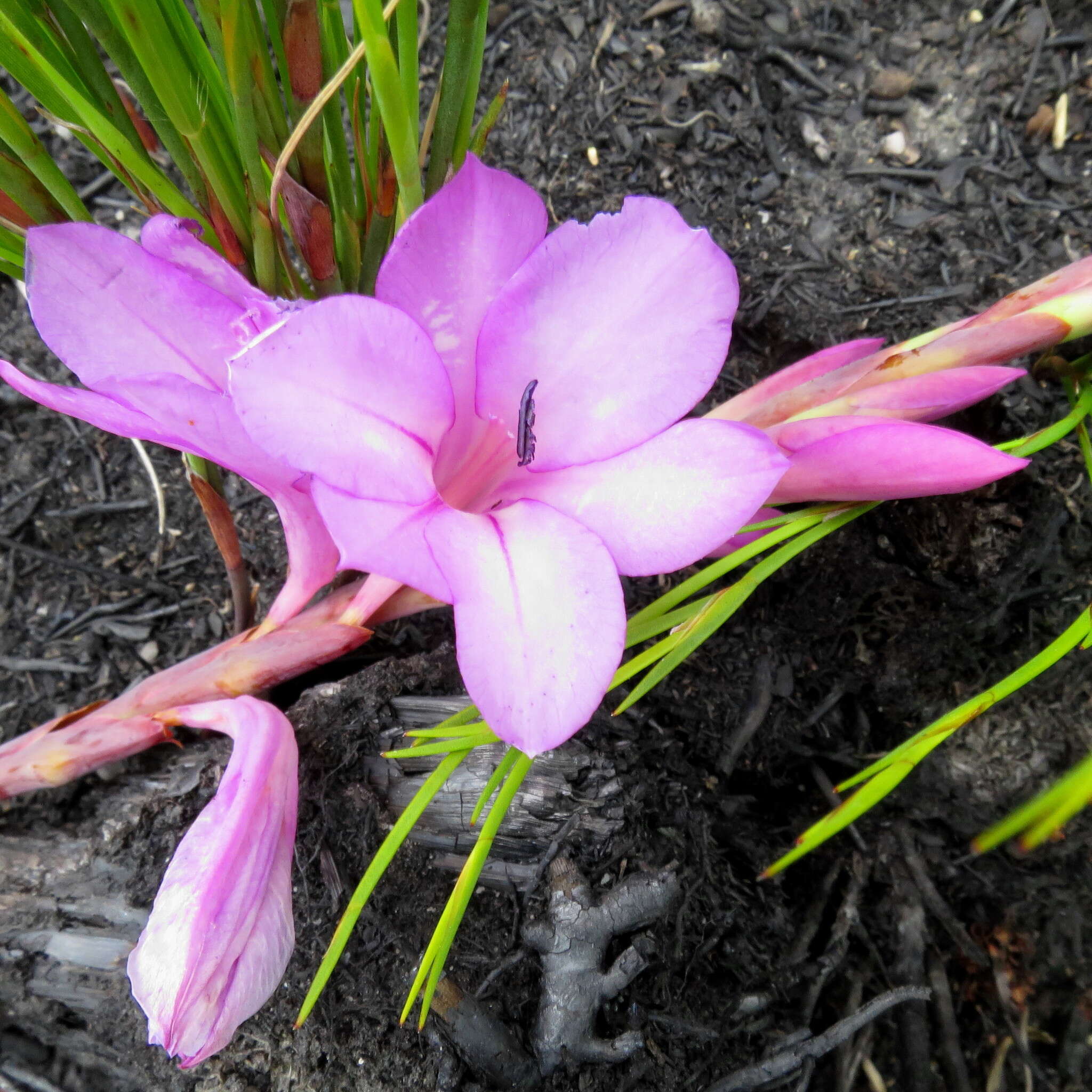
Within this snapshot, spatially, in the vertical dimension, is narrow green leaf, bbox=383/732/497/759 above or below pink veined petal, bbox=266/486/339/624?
below

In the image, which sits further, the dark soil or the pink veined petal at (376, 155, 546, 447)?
the dark soil

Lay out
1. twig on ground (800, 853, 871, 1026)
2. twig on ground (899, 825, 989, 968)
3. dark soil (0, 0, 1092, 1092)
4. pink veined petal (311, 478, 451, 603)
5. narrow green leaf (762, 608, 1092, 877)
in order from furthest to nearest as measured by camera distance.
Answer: twig on ground (899, 825, 989, 968) < twig on ground (800, 853, 871, 1026) < dark soil (0, 0, 1092, 1092) < narrow green leaf (762, 608, 1092, 877) < pink veined petal (311, 478, 451, 603)

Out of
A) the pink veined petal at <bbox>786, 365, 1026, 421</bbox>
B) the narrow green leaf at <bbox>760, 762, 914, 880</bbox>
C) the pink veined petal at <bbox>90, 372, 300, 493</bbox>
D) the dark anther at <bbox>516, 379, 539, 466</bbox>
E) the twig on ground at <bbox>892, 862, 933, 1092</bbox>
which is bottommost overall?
the twig on ground at <bbox>892, 862, 933, 1092</bbox>

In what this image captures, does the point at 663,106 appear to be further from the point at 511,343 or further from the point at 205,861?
the point at 205,861

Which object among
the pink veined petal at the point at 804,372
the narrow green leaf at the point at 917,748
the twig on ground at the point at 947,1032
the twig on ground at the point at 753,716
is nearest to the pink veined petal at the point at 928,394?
the pink veined petal at the point at 804,372

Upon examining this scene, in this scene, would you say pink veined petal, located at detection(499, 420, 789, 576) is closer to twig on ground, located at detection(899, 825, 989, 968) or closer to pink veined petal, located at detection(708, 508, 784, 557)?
pink veined petal, located at detection(708, 508, 784, 557)

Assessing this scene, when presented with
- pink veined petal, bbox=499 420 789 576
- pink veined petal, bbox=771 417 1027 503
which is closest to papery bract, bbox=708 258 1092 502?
pink veined petal, bbox=771 417 1027 503
